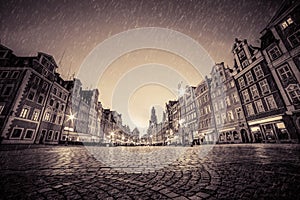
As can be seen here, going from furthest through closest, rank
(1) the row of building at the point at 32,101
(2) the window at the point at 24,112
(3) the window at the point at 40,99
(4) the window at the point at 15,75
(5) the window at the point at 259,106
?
(3) the window at the point at 40,99 → (4) the window at the point at 15,75 → (2) the window at the point at 24,112 → (5) the window at the point at 259,106 → (1) the row of building at the point at 32,101

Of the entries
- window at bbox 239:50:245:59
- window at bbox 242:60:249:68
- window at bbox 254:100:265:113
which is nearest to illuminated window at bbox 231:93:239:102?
window at bbox 254:100:265:113

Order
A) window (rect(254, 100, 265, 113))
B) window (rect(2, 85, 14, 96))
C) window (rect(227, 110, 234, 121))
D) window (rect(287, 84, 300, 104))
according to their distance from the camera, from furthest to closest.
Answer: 1. window (rect(227, 110, 234, 121))
2. window (rect(254, 100, 265, 113))
3. window (rect(2, 85, 14, 96))
4. window (rect(287, 84, 300, 104))

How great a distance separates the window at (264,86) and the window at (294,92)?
9.68 ft

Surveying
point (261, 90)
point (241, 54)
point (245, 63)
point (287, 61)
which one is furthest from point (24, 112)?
point (287, 61)

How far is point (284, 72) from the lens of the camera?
18812mm

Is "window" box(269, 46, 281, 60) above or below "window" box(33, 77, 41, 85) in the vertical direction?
above

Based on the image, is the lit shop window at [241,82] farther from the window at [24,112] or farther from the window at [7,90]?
the window at [7,90]

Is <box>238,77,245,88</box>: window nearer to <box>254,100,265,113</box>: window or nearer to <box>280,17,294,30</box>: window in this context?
<box>254,100,265,113</box>: window

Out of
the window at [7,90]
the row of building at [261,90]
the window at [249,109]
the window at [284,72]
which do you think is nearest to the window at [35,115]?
the window at [7,90]

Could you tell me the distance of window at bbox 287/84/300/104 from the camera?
56.4 ft

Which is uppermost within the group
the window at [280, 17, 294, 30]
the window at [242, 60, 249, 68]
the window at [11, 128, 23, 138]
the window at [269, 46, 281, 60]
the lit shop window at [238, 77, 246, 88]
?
the window at [280, 17, 294, 30]

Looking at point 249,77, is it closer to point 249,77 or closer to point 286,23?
point 249,77

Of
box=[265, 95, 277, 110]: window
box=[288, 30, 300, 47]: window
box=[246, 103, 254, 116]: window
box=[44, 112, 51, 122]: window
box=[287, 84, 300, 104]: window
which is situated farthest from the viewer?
box=[44, 112, 51, 122]: window

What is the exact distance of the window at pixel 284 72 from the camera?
1825 cm
